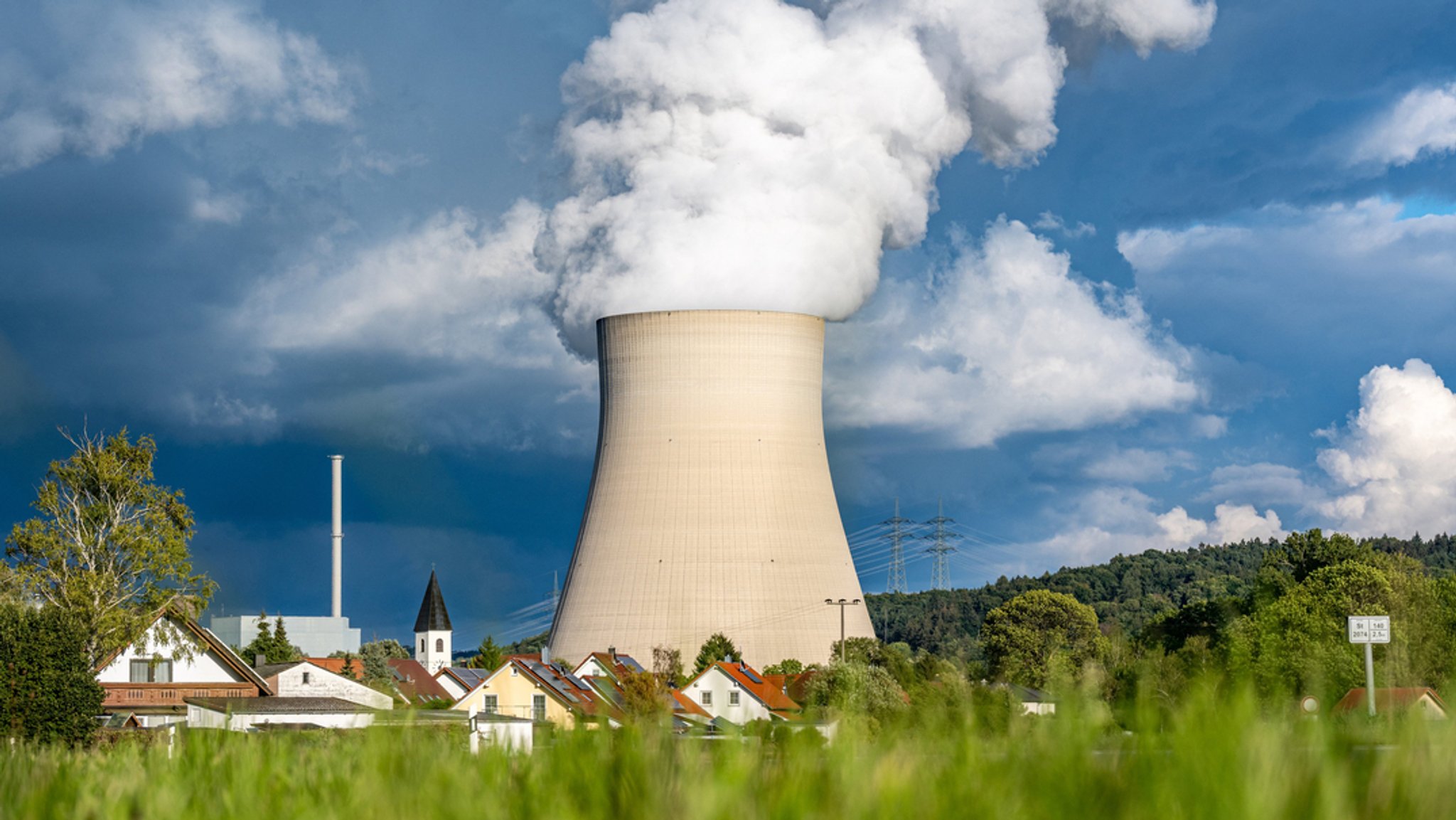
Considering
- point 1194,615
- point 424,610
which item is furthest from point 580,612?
point 424,610

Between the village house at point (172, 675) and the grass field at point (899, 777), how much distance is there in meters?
23.7

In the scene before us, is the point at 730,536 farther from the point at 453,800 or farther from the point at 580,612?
the point at 453,800

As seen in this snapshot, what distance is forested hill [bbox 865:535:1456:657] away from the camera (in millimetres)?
84500

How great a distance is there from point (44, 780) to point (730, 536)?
3113 cm

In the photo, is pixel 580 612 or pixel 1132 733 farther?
pixel 580 612

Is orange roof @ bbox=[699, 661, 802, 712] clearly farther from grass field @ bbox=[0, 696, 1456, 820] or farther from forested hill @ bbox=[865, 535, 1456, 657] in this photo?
forested hill @ bbox=[865, 535, 1456, 657]

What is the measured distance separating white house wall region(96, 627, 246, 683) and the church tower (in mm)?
46435

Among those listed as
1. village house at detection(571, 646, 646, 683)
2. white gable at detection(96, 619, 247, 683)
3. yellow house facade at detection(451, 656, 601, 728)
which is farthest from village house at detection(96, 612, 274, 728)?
village house at detection(571, 646, 646, 683)

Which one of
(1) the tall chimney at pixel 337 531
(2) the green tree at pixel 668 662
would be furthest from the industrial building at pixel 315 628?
(2) the green tree at pixel 668 662

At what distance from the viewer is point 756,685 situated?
3225cm

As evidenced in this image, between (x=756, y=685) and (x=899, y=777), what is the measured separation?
101 feet

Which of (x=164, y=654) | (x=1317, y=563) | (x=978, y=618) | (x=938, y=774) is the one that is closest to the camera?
(x=938, y=774)

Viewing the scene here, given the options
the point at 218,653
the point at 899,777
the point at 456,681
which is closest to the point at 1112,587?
the point at 456,681

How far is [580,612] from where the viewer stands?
35906 mm
